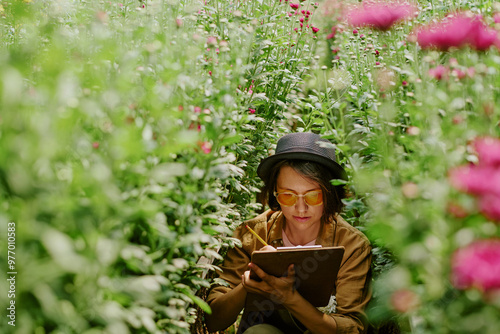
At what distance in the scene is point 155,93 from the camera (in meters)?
1.28

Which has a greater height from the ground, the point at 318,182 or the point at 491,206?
the point at 491,206

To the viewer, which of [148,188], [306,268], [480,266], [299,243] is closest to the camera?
[480,266]

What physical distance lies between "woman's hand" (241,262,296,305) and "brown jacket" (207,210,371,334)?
0.23 metres

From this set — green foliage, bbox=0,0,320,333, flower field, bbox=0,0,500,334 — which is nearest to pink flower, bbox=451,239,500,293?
flower field, bbox=0,0,500,334

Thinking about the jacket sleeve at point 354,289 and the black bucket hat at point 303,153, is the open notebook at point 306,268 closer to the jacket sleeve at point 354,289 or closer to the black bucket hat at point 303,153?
the jacket sleeve at point 354,289

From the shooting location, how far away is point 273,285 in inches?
78.3

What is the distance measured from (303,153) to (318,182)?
0.48ft

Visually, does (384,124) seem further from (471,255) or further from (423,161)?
(471,255)

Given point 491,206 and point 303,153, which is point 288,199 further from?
point 491,206

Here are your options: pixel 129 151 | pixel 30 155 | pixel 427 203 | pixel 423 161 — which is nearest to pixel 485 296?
pixel 427 203

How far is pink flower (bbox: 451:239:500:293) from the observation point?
835 millimetres

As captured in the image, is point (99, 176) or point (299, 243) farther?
point (299, 243)

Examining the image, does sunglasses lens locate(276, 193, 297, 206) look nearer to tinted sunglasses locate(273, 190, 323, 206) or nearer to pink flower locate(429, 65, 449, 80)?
tinted sunglasses locate(273, 190, 323, 206)

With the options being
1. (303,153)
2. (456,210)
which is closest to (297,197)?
(303,153)
